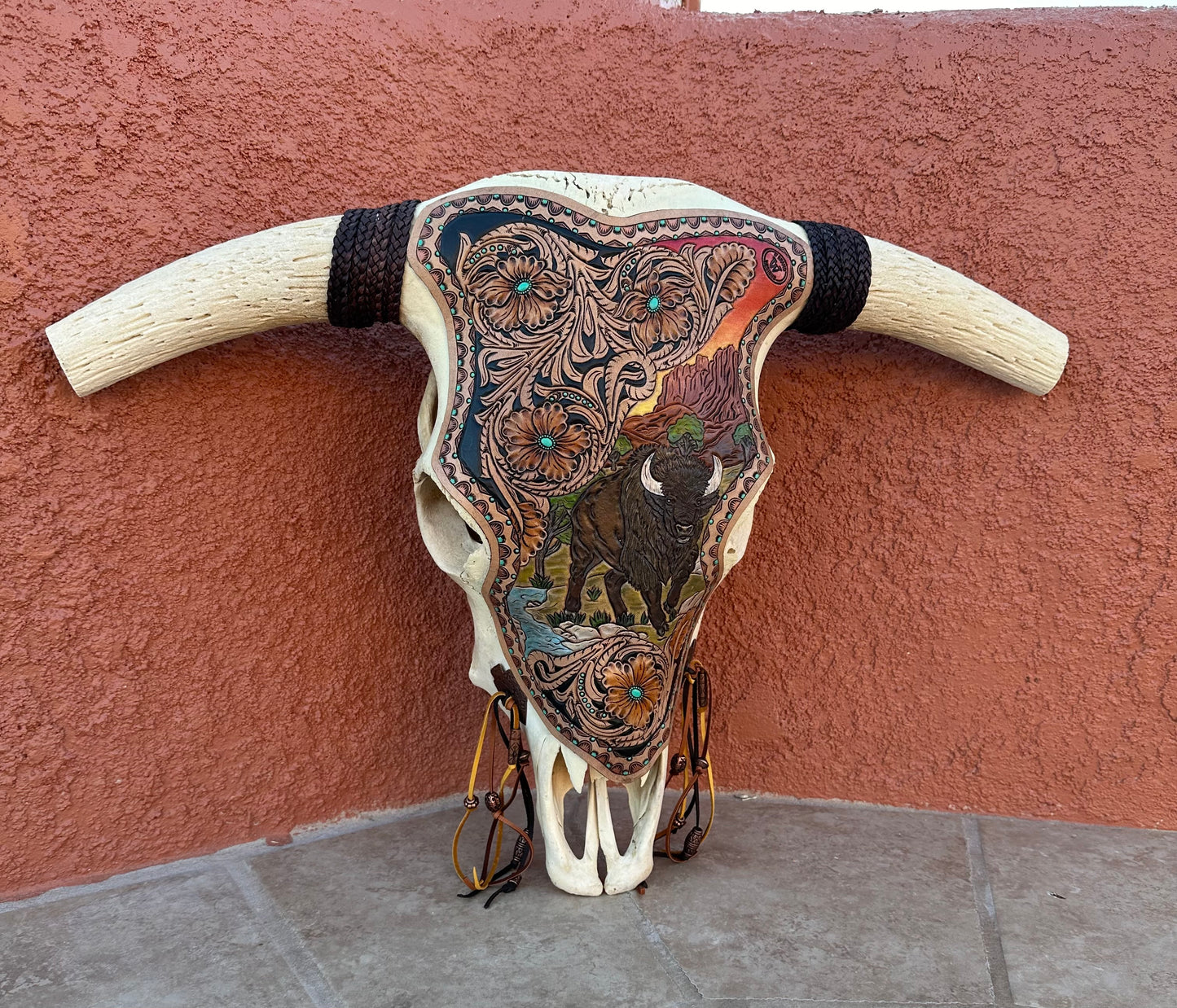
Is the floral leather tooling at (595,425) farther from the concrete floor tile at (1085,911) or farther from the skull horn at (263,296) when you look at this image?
the concrete floor tile at (1085,911)

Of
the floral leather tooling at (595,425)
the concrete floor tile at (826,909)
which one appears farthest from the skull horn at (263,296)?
the concrete floor tile at (826,909)

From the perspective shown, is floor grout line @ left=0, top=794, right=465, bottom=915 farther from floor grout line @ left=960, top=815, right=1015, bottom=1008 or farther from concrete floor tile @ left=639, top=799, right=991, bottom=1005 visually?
floor grout line @ left=960, top=815, right=1015, bottom=1008

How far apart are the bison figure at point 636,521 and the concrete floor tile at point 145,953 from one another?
0.58 metres

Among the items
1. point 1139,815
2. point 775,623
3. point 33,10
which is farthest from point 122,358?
point 1139,815

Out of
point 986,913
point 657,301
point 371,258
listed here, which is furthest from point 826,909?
point 371,258

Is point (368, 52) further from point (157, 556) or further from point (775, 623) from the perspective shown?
point (775, 623)

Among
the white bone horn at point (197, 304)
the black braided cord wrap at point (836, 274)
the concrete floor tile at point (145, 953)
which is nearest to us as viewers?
the concrete floor tile at point (145, 953)

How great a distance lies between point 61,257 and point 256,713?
0.70 metres

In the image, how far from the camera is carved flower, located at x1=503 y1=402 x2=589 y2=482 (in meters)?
1.30

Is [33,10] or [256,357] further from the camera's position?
[256,357]

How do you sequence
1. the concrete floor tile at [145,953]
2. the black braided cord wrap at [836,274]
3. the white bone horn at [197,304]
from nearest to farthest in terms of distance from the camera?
1. the concrete floor tile at [145,953]
2. the white bone horn at [197,304]
3. the black braided cord wrap at [836,274]

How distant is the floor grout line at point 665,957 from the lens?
1.19 meters

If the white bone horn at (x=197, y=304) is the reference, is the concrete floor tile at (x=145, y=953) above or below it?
below

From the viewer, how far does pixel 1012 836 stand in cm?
165
